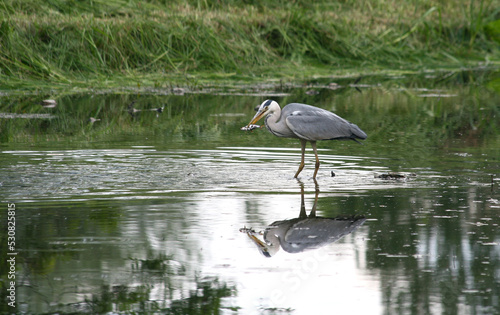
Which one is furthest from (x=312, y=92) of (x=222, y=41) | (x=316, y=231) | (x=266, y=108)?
(x=316, y=231)

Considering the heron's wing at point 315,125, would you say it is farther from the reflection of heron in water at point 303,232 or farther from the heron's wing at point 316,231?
the heron's wing at point 316,231

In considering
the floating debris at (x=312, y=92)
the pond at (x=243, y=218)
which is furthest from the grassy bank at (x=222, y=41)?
the pond at (x=243, y=218)

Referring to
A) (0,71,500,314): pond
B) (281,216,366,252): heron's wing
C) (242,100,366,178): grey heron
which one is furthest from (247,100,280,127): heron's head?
(281,216,366,252): heron's wing

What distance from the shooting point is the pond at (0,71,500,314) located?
184 inches

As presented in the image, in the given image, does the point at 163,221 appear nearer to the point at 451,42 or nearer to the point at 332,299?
the point at 332,299

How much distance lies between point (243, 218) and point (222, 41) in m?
14.1

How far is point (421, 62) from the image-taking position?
78.1 feet

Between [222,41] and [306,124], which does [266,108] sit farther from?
[222,41]

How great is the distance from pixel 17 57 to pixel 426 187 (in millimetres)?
11483

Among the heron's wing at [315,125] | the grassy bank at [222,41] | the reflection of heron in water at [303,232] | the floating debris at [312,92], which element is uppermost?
the grassy bank at [222,41]

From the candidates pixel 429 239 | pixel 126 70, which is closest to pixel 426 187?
pixel 429 239

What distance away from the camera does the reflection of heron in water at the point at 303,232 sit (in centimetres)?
571

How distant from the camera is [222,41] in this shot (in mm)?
20312

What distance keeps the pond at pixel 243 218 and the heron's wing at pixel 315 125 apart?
0.43 m
